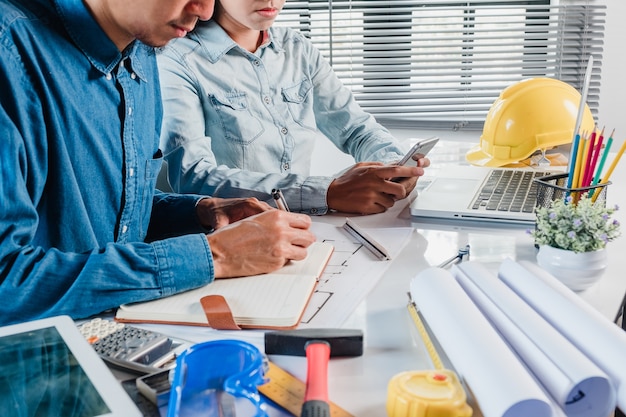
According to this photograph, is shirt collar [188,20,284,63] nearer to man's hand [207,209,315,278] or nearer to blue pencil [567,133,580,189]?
man's hand [207,209,315,278]

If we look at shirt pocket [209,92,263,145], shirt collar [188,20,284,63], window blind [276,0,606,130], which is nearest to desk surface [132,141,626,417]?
shirt pocket [209,92,263,145]

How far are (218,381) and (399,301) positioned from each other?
387 mm

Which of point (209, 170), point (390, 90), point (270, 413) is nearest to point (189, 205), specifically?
point (209, 170)

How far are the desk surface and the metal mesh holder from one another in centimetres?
9

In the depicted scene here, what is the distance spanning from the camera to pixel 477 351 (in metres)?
0.74

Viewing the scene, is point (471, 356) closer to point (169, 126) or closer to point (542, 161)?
point (169, 126)

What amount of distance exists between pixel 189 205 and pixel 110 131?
0.27m

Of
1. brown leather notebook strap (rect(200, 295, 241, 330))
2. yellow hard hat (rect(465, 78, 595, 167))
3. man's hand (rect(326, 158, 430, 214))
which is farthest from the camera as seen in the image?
yellow hard hat (rect(465, 78, 595, 167))

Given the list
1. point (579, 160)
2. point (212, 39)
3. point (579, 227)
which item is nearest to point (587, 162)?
point (579, 160)

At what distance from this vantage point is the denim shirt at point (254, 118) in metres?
1.63

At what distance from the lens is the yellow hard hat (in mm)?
1780

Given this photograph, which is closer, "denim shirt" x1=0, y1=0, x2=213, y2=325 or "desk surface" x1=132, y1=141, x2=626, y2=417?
"desk surface" x1=132, y1=141, x2=626, y2=417

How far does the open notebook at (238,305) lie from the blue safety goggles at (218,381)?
198 millimetres

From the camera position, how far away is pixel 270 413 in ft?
2.45
